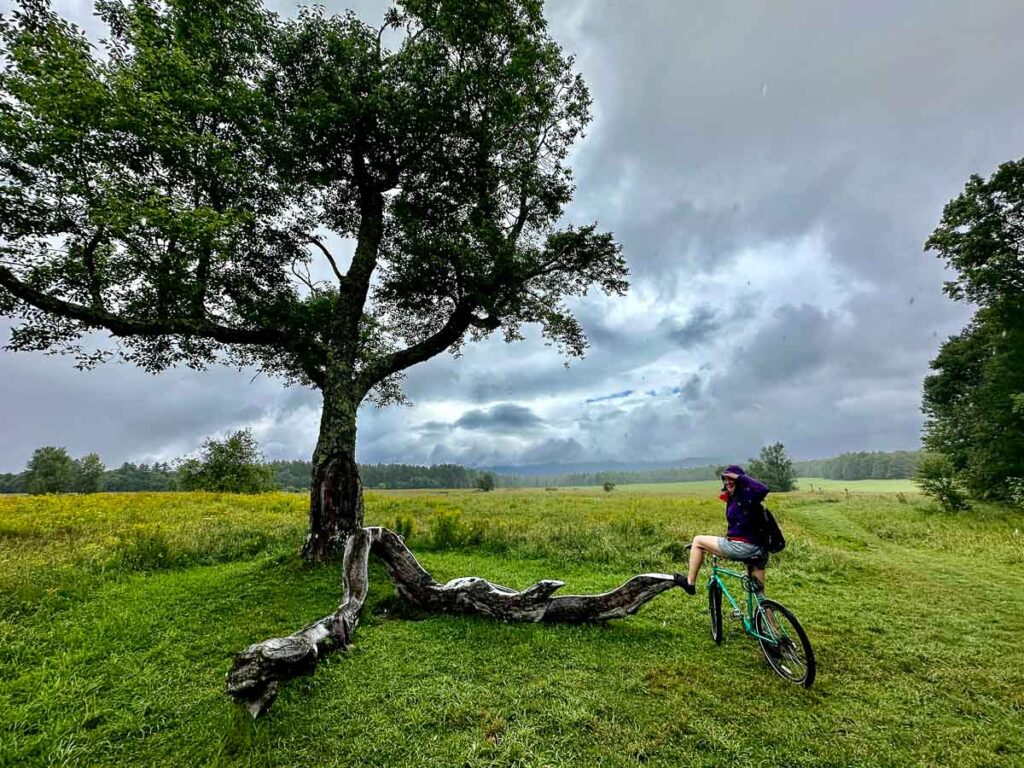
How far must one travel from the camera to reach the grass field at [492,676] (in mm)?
4164

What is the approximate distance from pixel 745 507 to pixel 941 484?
26.5m

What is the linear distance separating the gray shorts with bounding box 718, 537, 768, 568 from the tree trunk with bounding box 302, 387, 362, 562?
329 inches

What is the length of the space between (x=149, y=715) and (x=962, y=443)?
42.3 metres

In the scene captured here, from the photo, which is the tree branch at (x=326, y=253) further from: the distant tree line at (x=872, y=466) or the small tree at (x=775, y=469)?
the distant tree line at (x=872, y=466)

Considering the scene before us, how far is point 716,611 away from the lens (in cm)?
655

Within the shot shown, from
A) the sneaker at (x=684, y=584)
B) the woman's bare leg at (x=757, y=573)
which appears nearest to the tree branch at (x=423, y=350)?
the sneaker at (x=684, y=584)

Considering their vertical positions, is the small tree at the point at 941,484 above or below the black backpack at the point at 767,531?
below

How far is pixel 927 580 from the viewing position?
1034 centimetres

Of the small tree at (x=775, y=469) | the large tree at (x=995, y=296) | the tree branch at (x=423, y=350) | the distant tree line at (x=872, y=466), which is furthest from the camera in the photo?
the distant tree line at (x=872, y=466)

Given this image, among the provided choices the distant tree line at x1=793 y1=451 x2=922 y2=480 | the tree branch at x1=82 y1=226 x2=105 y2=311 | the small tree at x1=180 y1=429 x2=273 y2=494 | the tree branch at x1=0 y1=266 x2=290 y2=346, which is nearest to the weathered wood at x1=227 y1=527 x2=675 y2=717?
the tree branch at x1=0 y1=266 x2=290 y2=346

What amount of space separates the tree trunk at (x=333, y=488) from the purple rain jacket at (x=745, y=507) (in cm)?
844

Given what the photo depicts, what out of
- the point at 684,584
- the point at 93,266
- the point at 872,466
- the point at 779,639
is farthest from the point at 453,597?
the point at 872,466

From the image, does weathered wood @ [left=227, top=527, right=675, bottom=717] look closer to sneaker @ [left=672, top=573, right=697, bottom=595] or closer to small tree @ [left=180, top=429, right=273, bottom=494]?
sneaker @ [left=672, top=573, right=697, bottom=595]

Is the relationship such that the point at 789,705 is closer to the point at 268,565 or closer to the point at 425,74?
the point at 268,565
